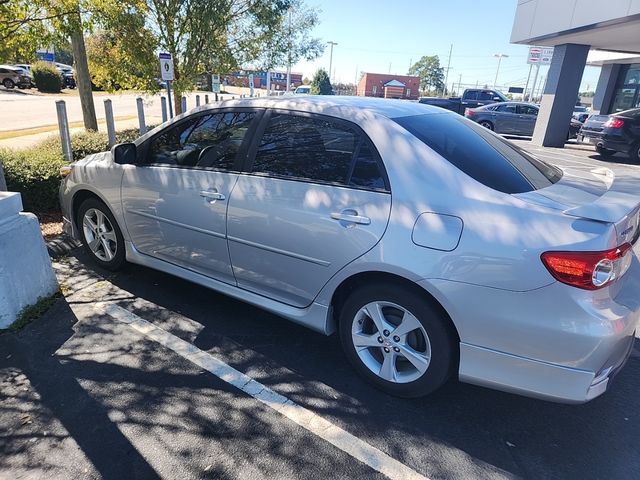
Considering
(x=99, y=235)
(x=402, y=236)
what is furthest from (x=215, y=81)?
(x=402, y=236)

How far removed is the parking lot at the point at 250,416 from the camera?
7.55ft

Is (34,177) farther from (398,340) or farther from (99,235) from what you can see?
(398,340)

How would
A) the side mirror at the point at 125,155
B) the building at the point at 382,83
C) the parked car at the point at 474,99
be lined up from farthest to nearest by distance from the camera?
1. the building at the point at 382,83
2. the parked car at the point at 474,99
3. the side mirror at the point at 125,155

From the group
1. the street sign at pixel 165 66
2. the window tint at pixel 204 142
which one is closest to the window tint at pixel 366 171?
the window tint at pixel 204 142

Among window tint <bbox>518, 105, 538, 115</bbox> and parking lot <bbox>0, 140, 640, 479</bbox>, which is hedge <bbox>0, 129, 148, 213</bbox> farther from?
window tint <bbox>518, 105, 538, 115</bbox>

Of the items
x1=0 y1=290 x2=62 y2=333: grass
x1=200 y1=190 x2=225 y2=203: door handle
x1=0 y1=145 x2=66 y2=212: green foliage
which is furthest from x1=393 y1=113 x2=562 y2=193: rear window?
x1=0 y1=145 x2=66 y2=212: green foliage

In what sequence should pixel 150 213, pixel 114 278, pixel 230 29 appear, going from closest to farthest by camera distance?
1. pixel 150 213
2. pixel 114 278
3. pixel 230 29

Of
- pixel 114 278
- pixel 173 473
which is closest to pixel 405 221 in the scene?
pixel 173 473

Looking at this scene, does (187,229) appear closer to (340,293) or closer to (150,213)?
(150,213)

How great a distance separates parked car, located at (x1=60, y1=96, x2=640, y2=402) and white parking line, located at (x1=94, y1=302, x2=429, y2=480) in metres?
0.46

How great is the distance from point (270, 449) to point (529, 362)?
1369 mm

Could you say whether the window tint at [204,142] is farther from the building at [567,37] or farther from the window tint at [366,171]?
the building at [567,37]

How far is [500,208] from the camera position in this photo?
236 cm

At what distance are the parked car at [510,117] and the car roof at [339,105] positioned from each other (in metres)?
17.9
